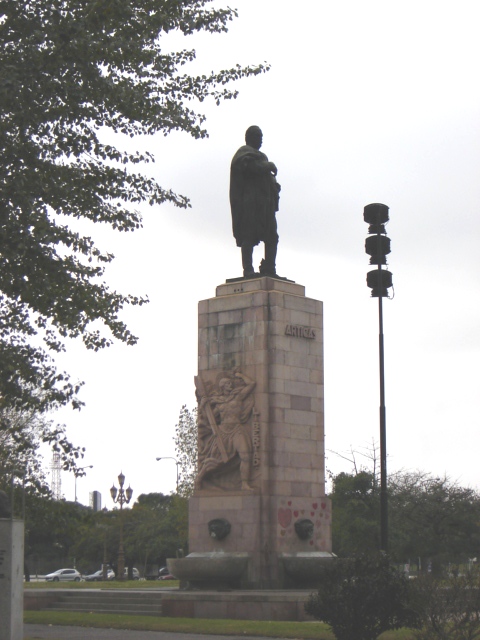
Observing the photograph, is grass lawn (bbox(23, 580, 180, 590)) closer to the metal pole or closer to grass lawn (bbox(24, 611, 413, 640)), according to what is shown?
grass lawn (bbox(24, 611, 413, 640))

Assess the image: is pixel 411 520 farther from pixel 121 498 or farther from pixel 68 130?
pixel 68 130

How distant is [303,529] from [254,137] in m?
9.28

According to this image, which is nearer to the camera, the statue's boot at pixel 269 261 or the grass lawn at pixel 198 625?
the grass lawn at pixel 198 625

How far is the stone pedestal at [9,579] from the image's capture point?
1499cm

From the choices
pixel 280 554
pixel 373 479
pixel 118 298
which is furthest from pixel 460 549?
pixel 118 298

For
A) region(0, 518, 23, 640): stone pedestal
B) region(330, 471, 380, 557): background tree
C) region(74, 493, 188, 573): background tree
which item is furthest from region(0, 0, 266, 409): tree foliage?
region(74, 493, 188, 573): background tree

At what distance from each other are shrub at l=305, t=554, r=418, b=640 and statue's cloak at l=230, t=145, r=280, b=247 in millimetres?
13035

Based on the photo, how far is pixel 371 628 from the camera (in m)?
15.5

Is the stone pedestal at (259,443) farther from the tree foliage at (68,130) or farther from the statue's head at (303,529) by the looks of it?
the tree foliage at (68,130)

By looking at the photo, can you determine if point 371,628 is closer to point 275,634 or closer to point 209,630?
point 275,634

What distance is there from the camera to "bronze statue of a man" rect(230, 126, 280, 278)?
27.5m

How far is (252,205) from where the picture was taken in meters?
27.6

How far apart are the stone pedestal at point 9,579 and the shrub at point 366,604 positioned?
3.88m

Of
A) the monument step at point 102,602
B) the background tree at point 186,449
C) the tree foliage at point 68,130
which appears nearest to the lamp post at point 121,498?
the background tree at point 186,449
